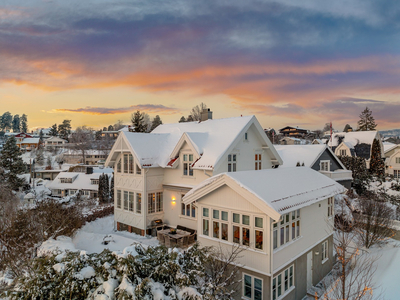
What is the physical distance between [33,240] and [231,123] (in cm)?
1311

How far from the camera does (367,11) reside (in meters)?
16.6

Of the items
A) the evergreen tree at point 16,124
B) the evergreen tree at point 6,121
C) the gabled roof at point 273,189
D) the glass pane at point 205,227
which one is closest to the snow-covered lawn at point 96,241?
the glass pane at point 205,227

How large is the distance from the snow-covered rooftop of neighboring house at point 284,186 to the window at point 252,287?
287 cm

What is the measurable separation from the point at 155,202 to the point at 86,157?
6400 cm

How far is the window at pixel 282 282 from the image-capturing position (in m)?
9.05

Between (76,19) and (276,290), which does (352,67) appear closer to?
(276,290)

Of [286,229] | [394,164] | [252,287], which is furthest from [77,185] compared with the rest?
[394,164]

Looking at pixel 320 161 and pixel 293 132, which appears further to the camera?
pixel 293 132

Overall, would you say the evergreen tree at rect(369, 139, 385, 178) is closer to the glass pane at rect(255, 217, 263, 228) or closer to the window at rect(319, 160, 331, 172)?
the window at rect(319, 160, 331, 172)

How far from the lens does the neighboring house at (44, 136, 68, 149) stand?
90.5 m

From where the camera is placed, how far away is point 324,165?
88.8 feet

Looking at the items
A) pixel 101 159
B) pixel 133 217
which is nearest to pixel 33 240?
pixel 133 217

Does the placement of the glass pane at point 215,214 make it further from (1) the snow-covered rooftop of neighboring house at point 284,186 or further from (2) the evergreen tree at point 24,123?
(2) the evergreen tree at point 24,123

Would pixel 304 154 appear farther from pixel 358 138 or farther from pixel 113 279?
pixel 113 279
